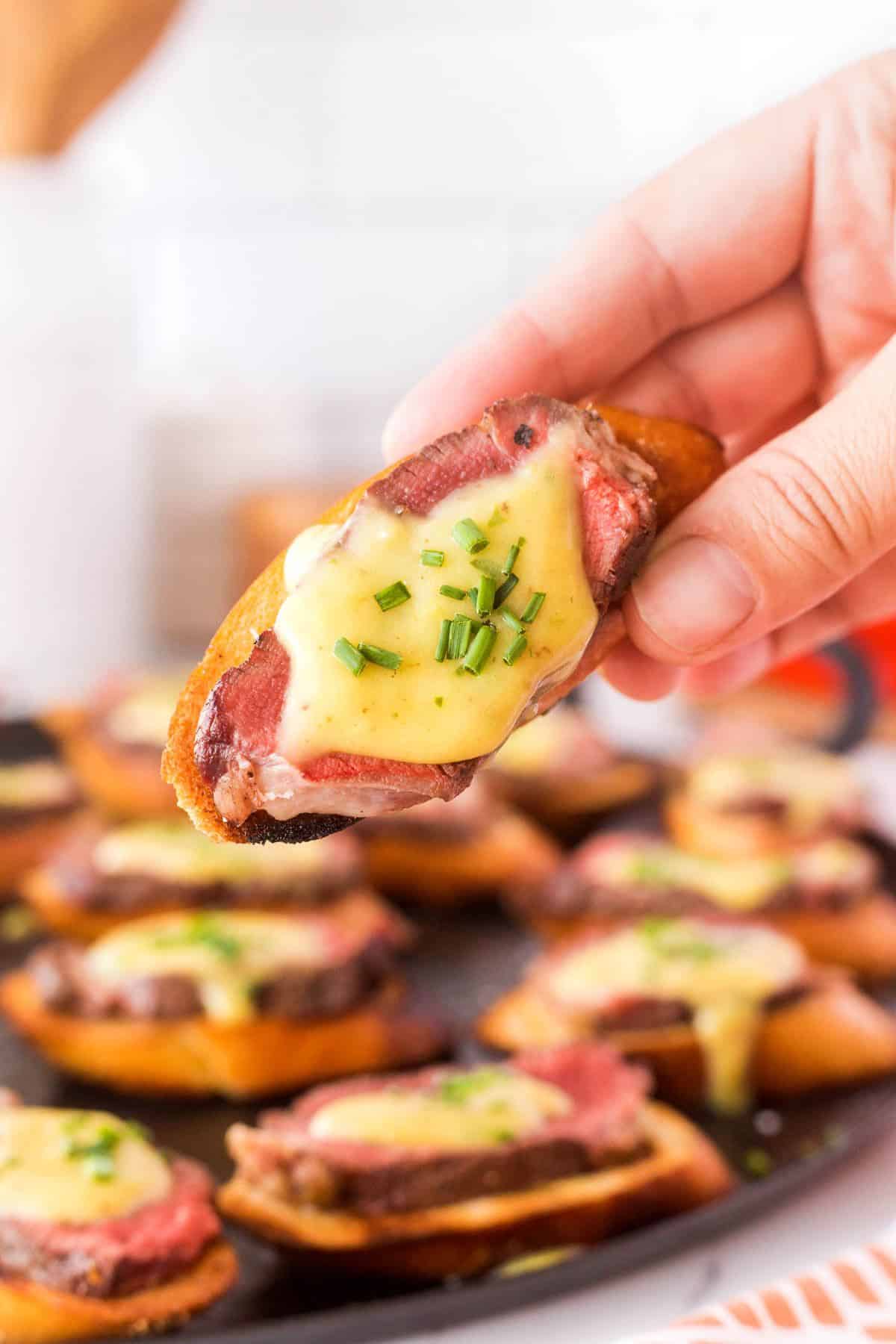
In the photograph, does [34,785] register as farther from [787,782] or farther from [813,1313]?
[813,1313]

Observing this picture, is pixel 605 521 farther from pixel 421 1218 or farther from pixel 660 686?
pixel 421 1218

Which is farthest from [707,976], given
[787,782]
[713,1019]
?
[787,782]

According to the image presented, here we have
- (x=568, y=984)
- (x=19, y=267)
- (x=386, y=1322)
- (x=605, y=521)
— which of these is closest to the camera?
(x=605, y=521)

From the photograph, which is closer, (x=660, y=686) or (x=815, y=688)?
(x=660, y=686)

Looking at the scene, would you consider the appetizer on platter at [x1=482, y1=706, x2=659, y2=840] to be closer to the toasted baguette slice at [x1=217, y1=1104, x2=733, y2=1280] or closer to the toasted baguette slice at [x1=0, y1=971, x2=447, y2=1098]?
the toasted baguette slice at [x1=0, y1=971, x2=447, y2=1098]

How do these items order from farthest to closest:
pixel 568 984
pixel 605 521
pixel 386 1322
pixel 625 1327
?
pixel 568 984
pixel 625 1327
pixel 386 1322
pixel 605 521

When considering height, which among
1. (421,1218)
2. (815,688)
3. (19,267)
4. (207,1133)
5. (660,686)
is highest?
(19,267)

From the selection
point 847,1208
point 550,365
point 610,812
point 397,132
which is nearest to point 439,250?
point 397,132

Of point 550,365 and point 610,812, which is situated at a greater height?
point 550,365
